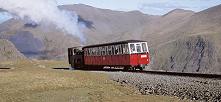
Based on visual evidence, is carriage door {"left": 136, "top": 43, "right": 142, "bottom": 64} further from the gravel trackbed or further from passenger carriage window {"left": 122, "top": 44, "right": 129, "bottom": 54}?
the gravel trackbed

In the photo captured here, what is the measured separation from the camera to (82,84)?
31016mm

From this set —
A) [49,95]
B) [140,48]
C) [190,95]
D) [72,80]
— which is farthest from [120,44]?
[190,95]

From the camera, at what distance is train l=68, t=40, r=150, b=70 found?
4547 centimetres

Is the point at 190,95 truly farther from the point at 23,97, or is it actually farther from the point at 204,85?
the point at 23,97

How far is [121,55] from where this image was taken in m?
46.3

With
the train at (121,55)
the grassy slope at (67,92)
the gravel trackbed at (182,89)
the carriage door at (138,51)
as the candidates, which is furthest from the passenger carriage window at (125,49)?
the gravel trackbed at (182,89)

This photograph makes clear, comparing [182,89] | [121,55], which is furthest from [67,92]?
[121,55]

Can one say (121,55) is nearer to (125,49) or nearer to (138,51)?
Answer: (125,49)

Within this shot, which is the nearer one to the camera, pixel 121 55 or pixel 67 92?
pixel 67 92

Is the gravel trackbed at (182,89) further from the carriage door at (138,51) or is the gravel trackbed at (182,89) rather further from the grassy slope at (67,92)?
the carriage door at (138,51)

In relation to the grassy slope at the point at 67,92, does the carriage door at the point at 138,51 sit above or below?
above

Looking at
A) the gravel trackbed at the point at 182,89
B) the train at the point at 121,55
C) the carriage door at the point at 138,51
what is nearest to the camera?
the gravel trackbed at the point at 182,89

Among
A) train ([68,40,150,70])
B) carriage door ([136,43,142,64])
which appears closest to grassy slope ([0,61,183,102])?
train ([68,40,150,70])

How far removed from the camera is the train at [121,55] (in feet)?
149
